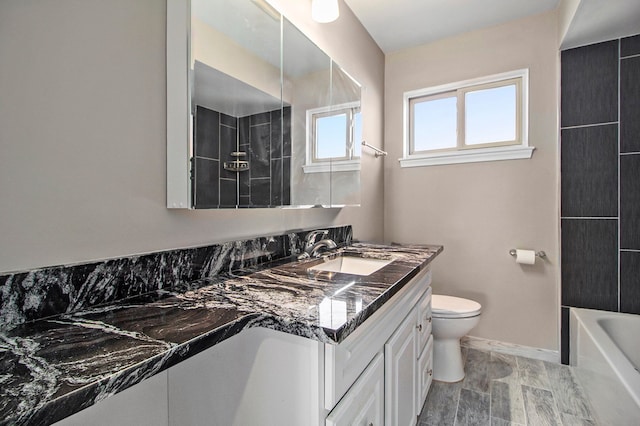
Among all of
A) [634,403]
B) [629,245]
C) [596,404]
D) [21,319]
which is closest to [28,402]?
[21,319]

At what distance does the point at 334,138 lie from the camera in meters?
1.88

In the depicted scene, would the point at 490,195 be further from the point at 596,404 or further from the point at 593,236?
the point at 596,404

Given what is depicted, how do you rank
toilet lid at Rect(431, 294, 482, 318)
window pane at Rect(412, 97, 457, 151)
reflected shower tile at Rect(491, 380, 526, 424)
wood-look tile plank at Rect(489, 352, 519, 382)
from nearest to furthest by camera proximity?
reflected shower tile at Rect(491, 380, 526, 424)
toilet lid at Rect(431, 294, 482, 318)
wood-look tile plank at Rect(489, 352, 519, 382)
window pane at Rect(412, 97, 457, 151)

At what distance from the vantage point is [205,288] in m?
0.97

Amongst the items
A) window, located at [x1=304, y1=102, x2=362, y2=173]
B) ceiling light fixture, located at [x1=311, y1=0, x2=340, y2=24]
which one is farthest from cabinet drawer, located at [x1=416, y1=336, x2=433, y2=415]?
ceiling light fixture, located at [x1=311, y1=0, x2=340, y2=24]

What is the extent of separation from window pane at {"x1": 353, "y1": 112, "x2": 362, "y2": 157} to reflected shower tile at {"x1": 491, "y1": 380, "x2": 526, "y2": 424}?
5.39 ft

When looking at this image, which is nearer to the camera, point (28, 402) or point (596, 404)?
point (28, 402)

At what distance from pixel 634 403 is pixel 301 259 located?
4.55 ft

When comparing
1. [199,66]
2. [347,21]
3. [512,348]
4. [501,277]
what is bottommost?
[512,348]

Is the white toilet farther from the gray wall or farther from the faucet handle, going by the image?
the gray wall

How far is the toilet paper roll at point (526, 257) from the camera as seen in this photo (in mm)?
2244

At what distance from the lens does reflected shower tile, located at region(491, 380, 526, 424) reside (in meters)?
1.67

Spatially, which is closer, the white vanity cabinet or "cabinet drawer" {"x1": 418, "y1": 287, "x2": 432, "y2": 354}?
the white vanity cabinet

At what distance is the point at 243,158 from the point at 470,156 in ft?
6.40
